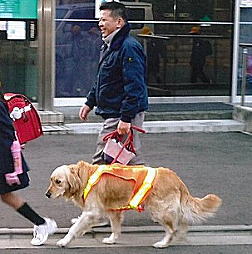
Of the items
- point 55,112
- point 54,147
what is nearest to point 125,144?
point 54,147

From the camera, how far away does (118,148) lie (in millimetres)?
7500

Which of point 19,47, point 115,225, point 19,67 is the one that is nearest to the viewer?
point 115,225

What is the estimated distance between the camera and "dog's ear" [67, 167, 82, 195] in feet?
22.7

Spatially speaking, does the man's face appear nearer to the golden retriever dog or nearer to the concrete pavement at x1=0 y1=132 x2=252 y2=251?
the golden retriever dog

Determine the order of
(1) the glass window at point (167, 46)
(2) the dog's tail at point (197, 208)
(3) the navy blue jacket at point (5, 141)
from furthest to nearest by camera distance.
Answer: (1) the glass window at point (167, 46), (2) the dog's tail at point (197, 208), (3) the navy blue jacket at point (5, 141)

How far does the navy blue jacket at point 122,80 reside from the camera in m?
7.27

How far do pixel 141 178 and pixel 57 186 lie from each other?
0.73 meters

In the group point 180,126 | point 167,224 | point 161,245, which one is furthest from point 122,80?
point 180,126

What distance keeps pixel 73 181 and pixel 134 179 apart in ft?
1.74

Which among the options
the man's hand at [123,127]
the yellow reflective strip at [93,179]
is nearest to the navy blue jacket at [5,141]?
the yellow reflective strip at [93,179]

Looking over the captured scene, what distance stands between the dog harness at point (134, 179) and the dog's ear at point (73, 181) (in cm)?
7

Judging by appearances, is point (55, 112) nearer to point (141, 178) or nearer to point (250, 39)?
point (250, 39)

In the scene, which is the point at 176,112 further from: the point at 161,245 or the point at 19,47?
the point at 161,245

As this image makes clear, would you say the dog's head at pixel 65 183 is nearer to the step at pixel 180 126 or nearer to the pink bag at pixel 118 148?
the pink bag at pixel 118 148
